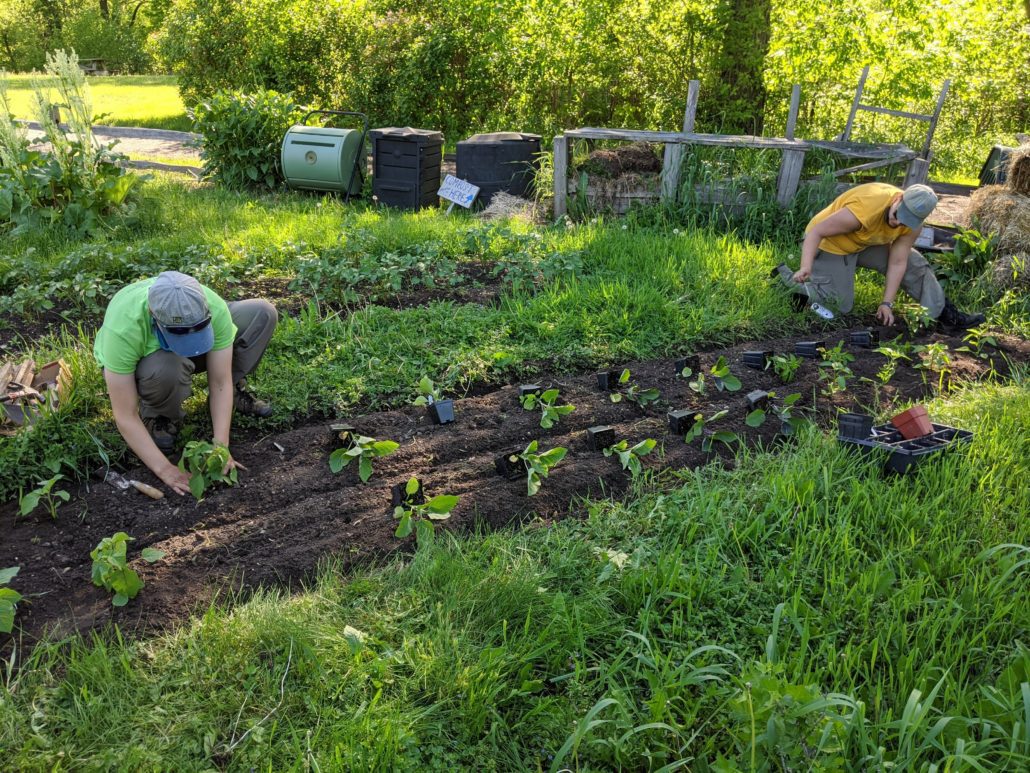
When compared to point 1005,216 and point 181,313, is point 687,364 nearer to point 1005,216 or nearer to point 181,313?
point 181,313

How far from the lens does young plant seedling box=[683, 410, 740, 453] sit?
12.8 feet

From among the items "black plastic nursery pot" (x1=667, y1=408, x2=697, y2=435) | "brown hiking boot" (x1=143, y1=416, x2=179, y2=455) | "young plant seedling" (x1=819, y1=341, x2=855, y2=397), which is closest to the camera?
"brown hiking boot" (x1=143, y1=416, x2=179, y2=455)

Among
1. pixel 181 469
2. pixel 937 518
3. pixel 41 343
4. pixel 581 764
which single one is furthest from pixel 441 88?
pixel 581 764

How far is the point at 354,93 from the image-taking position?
1188 centimetres

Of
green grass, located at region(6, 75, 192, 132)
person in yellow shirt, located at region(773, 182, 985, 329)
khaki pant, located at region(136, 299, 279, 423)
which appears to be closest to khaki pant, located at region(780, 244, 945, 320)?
person in yellow shirt, located at region(773, 182, 985, 329)

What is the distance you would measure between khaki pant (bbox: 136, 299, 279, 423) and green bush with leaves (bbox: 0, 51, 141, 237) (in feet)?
11.5

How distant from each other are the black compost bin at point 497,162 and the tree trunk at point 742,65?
9.45 ft

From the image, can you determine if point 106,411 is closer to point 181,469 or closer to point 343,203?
point 181,469

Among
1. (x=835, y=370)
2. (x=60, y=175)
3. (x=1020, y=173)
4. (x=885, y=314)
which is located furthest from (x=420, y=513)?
(x=1020, y=173)

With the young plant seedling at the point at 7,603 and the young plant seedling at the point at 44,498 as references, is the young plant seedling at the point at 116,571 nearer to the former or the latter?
the young plant seedling at the point at 7,603

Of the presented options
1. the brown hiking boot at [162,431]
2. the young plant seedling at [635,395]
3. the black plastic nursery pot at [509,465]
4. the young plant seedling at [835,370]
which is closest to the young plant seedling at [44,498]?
the brown hiking boot at [162,431]

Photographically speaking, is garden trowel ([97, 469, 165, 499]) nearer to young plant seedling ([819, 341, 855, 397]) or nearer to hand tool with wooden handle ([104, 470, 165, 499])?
hand tool with wooden handle ([104, 470, 165, 499])

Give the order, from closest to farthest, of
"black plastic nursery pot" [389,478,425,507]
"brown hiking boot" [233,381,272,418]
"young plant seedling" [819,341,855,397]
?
"black plastic nursery pot" [389,478,425,507], "brown hiking boot" [233,381,272,418], "young plant seedling" [819,341,855,397]

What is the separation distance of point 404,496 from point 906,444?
2.26 m
